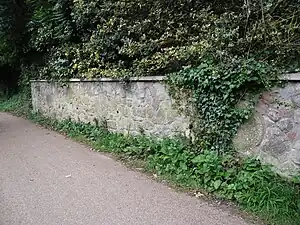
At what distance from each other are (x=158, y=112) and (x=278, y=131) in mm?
2481

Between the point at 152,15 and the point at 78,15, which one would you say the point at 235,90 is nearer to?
the point at 152,15

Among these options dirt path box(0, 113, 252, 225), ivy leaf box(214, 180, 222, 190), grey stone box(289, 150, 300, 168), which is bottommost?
dirt path box(0, 113, 252, 225)

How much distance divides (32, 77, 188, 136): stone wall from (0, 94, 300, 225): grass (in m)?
0.31

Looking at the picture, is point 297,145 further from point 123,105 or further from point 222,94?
point 123,105

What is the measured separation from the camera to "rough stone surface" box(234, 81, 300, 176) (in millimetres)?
4184

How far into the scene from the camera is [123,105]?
7402mm

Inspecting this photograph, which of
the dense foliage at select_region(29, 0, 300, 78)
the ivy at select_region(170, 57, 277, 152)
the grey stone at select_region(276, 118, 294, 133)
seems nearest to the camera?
the grey stone at select_region(276, 118, 294, 133)

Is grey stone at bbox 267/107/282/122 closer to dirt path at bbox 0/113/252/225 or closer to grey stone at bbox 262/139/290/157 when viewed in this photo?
grey stone at bbox 262/139/290/157

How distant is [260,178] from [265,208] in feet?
1.68

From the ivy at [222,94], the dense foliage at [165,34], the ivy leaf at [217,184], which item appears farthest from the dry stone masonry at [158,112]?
the ivy leaf at [217,184]

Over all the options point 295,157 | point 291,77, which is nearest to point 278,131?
point 295,157

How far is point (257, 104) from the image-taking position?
4598 millimetres

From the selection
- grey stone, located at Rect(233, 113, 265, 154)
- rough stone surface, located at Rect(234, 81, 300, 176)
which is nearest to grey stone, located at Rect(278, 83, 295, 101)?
rough stone surface, located at Rect(234, 81, 300, 176)

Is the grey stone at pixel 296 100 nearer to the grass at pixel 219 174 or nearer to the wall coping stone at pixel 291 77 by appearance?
the wall coping stone at pixel 291 77
